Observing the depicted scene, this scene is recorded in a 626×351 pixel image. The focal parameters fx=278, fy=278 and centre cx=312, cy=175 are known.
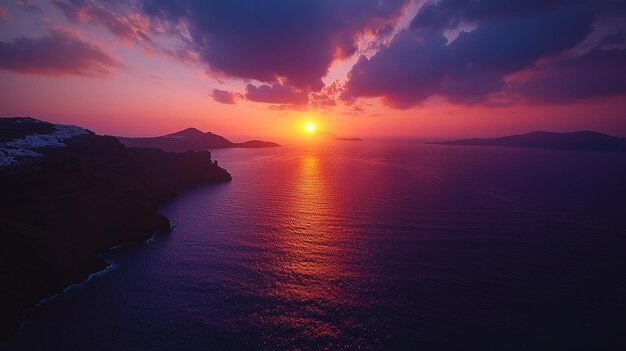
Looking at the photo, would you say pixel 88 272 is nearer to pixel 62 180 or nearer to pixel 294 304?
pixel 62 180

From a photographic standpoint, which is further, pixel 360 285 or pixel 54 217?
pixel 54 217

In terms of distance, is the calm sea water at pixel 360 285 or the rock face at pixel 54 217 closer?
the calm sea water at pixel 360 285

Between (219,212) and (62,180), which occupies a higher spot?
(62,180)

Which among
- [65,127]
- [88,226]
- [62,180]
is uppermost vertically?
[65,127]

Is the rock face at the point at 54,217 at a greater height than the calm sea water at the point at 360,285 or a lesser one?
greater

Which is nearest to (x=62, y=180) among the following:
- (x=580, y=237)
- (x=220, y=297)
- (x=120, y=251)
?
(x=120, y=251)
